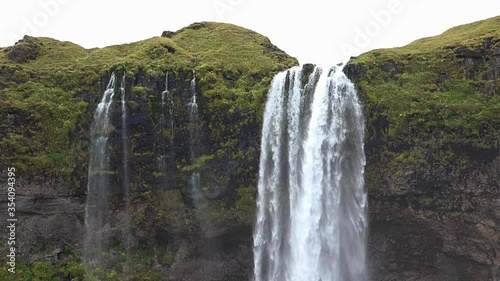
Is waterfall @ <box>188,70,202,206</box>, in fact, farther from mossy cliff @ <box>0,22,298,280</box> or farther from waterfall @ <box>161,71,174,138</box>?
waterfall @ <box>161,71,174,138</box>

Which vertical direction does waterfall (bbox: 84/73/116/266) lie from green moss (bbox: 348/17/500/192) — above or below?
below

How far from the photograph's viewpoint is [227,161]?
24.9m

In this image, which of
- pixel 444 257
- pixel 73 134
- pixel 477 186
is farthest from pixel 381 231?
pixel 73 134

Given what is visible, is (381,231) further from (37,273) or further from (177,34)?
(177,34)

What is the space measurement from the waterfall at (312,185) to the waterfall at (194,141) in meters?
3.46

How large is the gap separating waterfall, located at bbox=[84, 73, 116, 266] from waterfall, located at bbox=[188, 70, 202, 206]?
4.44 metres

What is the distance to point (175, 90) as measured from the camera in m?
26.0

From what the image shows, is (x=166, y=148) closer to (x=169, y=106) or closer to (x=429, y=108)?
(x=169, y=106)

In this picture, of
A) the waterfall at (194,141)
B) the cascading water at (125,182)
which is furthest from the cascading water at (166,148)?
the cascading water at (125,182)

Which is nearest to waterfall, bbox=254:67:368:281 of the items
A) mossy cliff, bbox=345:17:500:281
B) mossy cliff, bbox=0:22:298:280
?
mossy cliff, bbox=345:17:500:281

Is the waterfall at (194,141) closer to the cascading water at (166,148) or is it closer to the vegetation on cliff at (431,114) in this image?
the cascading water at (166,148)

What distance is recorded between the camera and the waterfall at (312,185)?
2256 cm

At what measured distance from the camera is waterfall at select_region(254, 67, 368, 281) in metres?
22.6

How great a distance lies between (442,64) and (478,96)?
2787 mm
